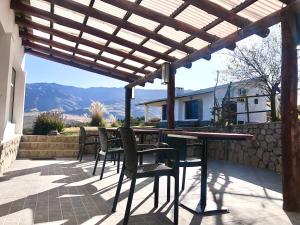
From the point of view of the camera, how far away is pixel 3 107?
244 inches

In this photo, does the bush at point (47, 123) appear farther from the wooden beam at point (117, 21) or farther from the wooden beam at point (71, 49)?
the wooden beam at point (117, 21)

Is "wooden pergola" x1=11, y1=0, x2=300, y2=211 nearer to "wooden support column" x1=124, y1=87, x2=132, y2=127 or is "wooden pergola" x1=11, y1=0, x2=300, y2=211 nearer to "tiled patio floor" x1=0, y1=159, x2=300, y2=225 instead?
"tiled patio floor" x1=0, y1=159, x2=300, y2=225

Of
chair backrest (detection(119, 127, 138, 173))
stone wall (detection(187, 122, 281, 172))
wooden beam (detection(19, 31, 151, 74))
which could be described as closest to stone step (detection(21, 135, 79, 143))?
wooden beam (detection(19, 31, 151, 74))

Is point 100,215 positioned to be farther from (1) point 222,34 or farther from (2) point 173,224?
(1) point 222,34

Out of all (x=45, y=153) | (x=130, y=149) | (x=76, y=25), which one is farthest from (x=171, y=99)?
(x=130, y=149)

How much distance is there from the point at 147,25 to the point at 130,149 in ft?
12.7

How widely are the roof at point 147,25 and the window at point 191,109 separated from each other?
1176cm

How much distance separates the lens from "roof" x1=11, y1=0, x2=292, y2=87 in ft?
14.8

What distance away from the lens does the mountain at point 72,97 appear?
224ft

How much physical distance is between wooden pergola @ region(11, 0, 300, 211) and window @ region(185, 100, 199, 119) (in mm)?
11286

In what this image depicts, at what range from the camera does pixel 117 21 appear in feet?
19.4

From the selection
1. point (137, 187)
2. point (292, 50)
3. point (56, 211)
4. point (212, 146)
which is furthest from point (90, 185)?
point (212, 146)

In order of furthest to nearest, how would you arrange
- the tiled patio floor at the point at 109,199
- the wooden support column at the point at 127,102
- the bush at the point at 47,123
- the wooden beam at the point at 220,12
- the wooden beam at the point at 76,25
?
the wooden support column at the point at 127,102 < the bush at the point at 47,123 < the wooden beam at the point at 76,25 < the wooden beam at the point at 220,12 < the tiled patio floor at the point at 109,199

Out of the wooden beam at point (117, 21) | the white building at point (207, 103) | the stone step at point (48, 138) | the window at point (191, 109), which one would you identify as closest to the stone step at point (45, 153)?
the stone step at point (48, 138)
